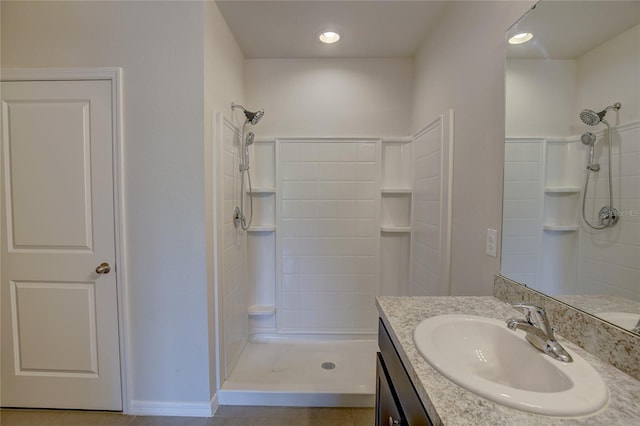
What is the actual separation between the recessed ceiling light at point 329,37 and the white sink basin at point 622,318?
2194mm

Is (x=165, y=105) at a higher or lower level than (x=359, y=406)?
higher

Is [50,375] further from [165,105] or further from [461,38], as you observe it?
[461,38]

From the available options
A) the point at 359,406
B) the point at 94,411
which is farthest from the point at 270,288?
the point at 94,411

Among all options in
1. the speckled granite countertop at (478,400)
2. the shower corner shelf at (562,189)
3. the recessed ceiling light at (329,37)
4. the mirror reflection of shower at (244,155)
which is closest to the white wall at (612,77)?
the shower corner shelf at (562,189)

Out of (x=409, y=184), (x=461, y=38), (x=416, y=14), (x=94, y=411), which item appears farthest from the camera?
(x=409, y=184)

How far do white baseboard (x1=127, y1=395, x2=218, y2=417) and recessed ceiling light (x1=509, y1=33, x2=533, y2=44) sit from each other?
2488 millimetres

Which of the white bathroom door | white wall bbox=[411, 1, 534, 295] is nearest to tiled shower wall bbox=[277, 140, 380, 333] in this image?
white wall bbox=[411, 1, 534, 295]

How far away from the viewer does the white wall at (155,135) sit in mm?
1552

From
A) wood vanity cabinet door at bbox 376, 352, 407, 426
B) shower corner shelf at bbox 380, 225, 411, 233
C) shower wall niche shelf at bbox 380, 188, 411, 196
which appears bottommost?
wood vanity cabinet door at bbox 376, 352, 407, 426

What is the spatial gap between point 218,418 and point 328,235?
59.4 inches

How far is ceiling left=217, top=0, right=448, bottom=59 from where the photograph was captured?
172cm

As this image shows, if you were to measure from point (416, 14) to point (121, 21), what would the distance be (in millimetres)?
1848

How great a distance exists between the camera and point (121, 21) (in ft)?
5.09

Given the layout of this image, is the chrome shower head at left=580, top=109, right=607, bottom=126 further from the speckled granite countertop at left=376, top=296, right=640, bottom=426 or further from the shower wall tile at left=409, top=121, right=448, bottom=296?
the shower wall tile at left=409, top=121, right=448, bottom=296
